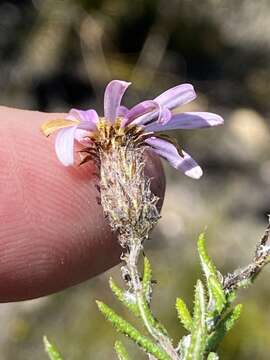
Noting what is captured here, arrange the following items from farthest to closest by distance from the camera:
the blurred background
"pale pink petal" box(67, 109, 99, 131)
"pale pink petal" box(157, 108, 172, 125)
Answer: the blurred background
"pale pink petal" box(67, 109, 99, 131)
"pale pink petal" box(157, 108, 172, 125)

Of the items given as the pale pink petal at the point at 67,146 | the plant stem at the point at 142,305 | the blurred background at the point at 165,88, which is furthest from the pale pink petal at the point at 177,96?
the blurred background at the point at 165,88

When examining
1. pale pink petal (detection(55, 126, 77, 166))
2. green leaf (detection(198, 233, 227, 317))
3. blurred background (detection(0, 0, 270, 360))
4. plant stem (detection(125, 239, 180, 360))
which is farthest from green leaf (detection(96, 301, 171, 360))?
blurred background (detection(0, 0, 270, 360))

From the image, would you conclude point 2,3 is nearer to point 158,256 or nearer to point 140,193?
point 158,256

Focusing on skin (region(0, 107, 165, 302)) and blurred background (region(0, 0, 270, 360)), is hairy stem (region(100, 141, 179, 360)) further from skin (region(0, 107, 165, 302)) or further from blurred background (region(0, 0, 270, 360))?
blurred background (region(0, 0, 270, 360))

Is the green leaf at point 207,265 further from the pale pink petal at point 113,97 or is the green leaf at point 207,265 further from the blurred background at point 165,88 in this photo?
the blurred background at point 165,88

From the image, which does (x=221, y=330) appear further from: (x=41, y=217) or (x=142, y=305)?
(x=41, y=217)

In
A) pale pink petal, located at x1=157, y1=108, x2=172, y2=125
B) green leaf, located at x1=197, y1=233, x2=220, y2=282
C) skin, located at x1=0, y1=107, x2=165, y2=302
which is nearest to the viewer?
green leaf, located at x1=197, y1=233, x2=220, y2=282

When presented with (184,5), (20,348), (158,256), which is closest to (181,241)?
(158,256)

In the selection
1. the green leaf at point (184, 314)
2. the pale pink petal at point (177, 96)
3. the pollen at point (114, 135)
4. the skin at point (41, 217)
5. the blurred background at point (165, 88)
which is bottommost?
the blurred background at point (165, 88)
